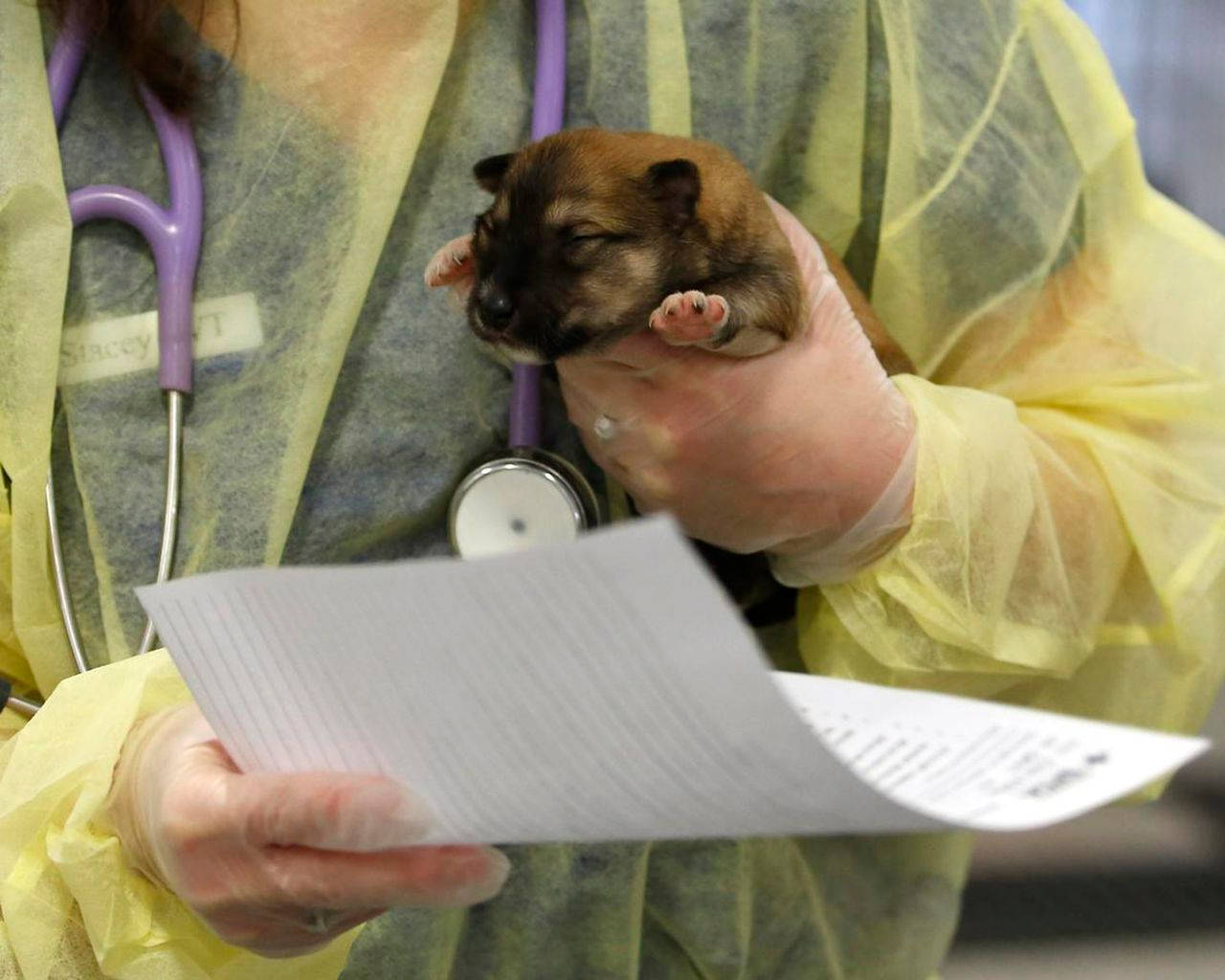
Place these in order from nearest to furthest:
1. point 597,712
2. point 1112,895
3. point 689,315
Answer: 1. point 597,712
2. point 689,315
3. point 1112,895

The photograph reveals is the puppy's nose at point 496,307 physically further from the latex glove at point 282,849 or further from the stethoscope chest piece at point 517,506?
the latex glove at point 282,849

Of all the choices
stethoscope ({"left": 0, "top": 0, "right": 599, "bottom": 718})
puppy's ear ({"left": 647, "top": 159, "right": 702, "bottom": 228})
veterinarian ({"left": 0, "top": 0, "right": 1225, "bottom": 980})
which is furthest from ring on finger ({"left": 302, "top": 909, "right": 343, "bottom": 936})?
puppy's ear ({"left": 647, "top": 159, "right": 702, "bottom": 228})

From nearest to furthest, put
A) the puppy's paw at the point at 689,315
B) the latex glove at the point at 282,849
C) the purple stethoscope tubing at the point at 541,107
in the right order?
the latex glove at the point at 282,849 → the puppy's paw at the point at 689,315 → the purple stethoscope tubing at the point at 541,107

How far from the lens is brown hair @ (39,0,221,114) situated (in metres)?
0.80

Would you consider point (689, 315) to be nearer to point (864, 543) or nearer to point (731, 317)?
point (731, 317)

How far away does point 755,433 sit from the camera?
797mm

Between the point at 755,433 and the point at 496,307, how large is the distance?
18 cm

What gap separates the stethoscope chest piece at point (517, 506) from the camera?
0.79 meters

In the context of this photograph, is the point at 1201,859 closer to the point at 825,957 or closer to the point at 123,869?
the point at 825,957

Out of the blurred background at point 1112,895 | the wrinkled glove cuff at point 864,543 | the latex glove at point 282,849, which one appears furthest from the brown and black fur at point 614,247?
the blurred background at point 1112,895

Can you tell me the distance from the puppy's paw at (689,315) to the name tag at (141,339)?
0.27 m

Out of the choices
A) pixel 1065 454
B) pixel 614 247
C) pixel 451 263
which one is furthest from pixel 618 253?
pixel 1065 454

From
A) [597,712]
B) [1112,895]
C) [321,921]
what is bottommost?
[1112,895]

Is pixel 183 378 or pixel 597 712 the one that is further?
pixel 183 378
